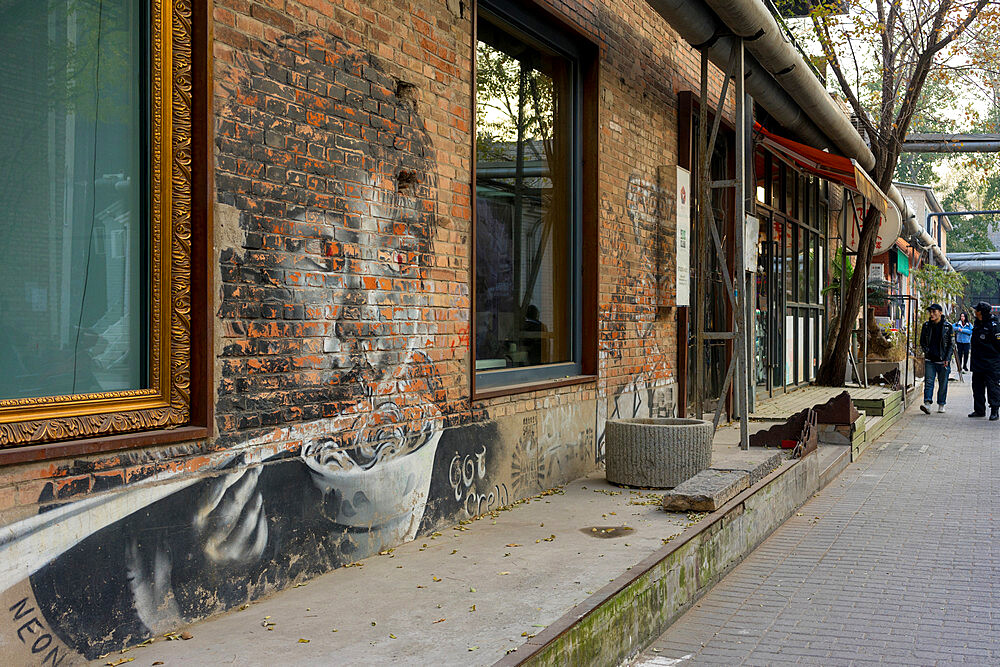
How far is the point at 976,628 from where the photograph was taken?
493 centimetres

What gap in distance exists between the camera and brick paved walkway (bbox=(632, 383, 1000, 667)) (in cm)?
462

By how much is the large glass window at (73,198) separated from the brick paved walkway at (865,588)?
2.92m

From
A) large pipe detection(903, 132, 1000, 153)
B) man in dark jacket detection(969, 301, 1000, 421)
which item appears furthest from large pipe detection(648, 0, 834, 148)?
large pipe detection(903, 132, 1000, 153)

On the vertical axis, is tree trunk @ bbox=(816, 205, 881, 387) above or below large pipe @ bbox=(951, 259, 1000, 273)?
below

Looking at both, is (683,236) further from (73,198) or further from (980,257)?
(980,257)

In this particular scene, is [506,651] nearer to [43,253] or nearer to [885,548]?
[43,253]

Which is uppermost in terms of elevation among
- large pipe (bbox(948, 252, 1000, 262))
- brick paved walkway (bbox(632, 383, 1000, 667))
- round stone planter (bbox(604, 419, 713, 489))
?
large pipe (bbox(948, 252, 1000, 262))

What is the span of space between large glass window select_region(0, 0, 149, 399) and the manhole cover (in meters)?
2.99

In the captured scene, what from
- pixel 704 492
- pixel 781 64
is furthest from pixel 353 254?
pixel 781 64

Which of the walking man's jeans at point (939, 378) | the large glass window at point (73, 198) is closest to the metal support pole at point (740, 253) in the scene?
the large glass window at point (73, 198)

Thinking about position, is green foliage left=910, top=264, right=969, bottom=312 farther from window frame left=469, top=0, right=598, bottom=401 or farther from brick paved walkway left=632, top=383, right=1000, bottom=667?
window frame left=469, top=0, right=598, bottom=401

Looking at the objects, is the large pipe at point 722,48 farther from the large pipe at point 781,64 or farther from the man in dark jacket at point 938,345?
the man in dark jacket at point 938,345

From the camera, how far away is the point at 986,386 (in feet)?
52.1

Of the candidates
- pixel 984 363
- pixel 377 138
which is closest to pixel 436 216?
pixel 377 138
